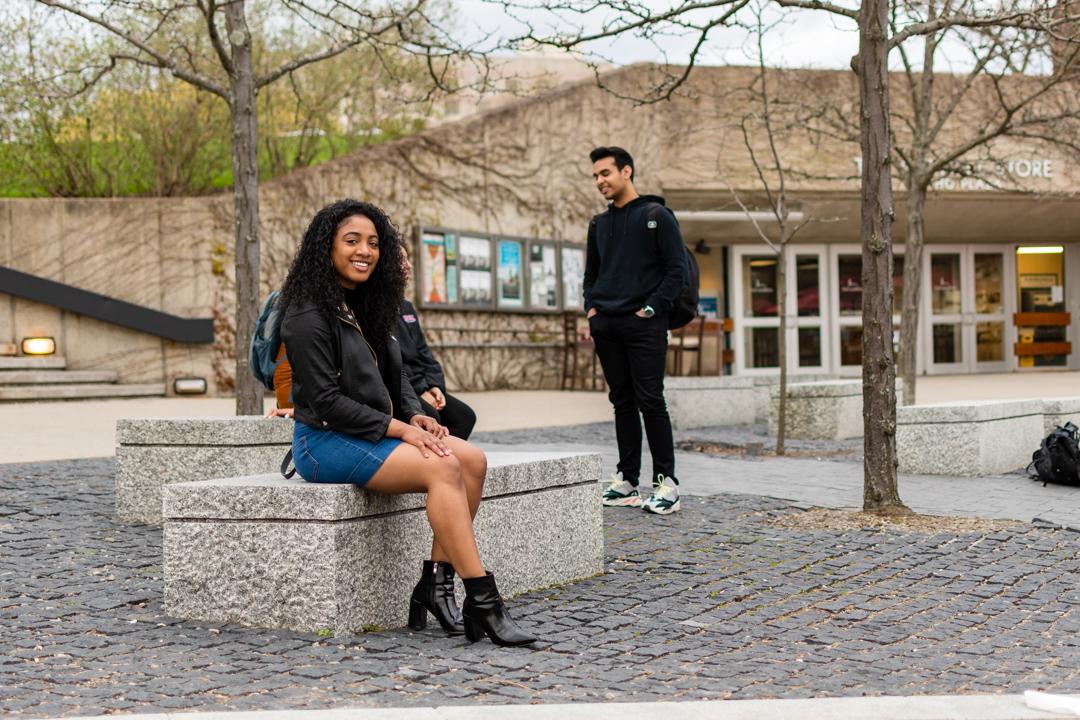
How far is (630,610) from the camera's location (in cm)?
494

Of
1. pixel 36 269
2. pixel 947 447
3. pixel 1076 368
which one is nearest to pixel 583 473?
pixel 947 447

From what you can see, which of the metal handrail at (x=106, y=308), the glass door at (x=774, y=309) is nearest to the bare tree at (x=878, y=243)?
the metal handrail at (x=106, y=308)

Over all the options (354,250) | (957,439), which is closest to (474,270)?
(957,439)

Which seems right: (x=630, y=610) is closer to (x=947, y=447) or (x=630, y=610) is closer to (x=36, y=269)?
(x=947, y=447)

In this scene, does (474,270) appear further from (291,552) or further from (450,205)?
(291,552)

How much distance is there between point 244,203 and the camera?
29.1ft

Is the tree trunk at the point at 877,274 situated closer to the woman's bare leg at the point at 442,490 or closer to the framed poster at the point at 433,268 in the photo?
the woman's bare leg at the point at 442,490

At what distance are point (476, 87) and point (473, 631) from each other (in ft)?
21.3

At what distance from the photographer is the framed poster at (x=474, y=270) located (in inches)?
A: 813

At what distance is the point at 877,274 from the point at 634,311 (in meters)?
1.26

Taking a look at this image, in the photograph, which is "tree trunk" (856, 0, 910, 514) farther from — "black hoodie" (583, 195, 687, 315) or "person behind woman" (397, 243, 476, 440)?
"person behind woman" (397, 243, 476, 440)

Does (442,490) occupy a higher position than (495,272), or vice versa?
(495,272)

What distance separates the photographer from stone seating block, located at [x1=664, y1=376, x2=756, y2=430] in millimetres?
A: 14148

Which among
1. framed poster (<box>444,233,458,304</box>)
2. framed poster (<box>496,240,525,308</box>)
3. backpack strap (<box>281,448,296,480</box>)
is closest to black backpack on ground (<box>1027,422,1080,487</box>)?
backpack strap (<box>281,448,296,480</box>)
